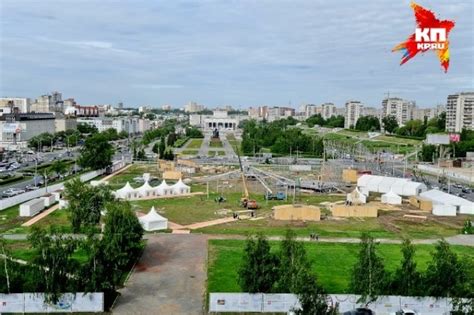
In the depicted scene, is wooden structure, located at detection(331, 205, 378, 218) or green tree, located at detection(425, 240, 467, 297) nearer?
green tree, located at detection(425, 240, 467, 297)

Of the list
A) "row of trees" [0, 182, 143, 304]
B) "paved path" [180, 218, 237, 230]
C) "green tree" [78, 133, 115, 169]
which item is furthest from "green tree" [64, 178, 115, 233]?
"green tree" [78, 133, 115, 169]

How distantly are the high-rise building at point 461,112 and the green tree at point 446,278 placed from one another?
415 feet

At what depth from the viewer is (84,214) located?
31094mm

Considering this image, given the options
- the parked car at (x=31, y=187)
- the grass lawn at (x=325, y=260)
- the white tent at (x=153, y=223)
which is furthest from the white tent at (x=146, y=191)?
the grass lawn at (x=325, y=260)

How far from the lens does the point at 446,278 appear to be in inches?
763

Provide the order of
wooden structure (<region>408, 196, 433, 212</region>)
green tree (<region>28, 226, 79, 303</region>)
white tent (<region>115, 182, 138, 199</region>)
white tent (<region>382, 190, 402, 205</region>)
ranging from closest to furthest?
1. green tree (<region>28, 226, 79, 303</region>)
2. wooden structure (<region>408, 196, 433, 212</region>)
3. white tent (<region>115, 182, 138, 199</region>)
4. white tent (<region>382, 190, 402, 205</region>)

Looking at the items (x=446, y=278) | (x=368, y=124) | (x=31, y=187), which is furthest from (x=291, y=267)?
(x=368, y=124)

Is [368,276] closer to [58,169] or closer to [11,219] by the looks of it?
[11,219]

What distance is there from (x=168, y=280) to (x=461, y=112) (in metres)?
134

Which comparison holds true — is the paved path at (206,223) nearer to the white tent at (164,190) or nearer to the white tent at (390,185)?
the white tent at (164,190)

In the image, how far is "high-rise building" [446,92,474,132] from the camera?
447 ft

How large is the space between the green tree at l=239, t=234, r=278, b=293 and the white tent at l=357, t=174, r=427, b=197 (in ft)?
111

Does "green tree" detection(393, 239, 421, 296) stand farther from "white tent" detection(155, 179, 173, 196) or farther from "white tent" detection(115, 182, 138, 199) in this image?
"white tent" detection(155, 179, 173, 196)

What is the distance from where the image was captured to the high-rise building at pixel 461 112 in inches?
5364
